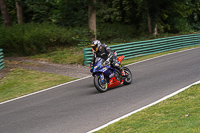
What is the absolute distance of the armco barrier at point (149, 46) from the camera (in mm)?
17094

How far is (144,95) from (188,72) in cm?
366

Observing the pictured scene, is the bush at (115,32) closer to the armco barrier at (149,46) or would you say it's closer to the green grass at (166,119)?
the armco barrier at (149,46)

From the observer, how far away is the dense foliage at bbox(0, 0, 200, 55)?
2019 centimetres

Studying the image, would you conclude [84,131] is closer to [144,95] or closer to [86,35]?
[144,95]

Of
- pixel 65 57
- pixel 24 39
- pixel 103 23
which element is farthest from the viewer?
pixel 103 23

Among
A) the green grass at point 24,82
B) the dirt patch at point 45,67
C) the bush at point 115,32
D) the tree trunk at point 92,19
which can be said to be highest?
the tree trunk at point 92,19

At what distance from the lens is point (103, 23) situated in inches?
1312

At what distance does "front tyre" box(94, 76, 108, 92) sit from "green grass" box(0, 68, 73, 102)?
3.34 m

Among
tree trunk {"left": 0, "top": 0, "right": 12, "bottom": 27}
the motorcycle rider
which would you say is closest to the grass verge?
tree trunk {"left": 0, "top": 0, "right": 12, "bottom": 27}

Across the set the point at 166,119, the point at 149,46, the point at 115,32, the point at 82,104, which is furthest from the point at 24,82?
the point at 115,32

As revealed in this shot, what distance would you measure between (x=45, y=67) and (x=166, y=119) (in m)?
11.4

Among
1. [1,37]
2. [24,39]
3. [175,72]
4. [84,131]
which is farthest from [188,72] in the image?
[1,37]

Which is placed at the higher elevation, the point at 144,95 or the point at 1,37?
the point at 1,37

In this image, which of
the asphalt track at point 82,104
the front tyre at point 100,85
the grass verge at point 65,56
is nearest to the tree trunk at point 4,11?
the grass verge at point 65,56
